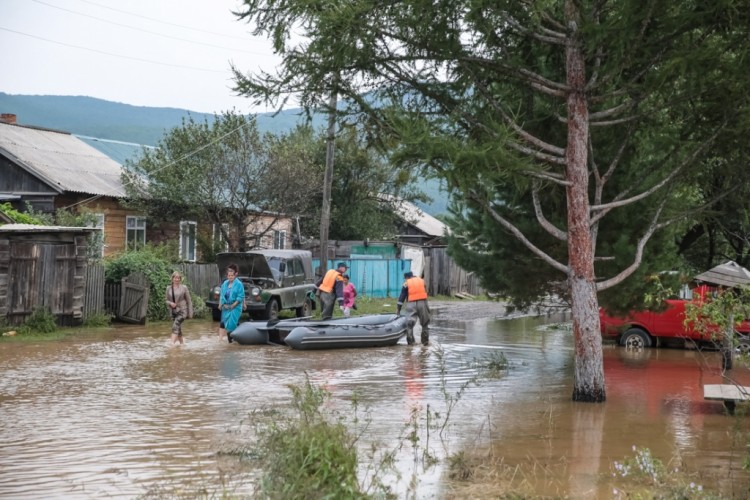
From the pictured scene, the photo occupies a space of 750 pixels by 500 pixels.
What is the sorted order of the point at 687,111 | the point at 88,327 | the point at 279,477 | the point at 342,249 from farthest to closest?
the point at 342,249, the point at 88,327, the point at 687,111, the point at 279,477

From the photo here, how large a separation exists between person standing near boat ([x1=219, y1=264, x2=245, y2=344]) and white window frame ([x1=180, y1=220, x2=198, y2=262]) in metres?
11.6

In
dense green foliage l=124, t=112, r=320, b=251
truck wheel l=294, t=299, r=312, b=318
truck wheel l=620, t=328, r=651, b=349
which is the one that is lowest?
truck wheel l=620, t=328, r=651, b=349

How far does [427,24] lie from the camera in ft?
44.4

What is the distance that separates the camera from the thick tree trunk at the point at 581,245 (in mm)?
14289

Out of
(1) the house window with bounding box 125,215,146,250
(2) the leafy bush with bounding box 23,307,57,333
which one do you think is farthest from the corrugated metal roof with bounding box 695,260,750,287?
(1) the house window with bounding box 125,215,146,250

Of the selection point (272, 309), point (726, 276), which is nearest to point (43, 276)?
point (272, 309)

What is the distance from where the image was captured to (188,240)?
119ft

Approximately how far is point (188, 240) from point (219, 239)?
282 centimetres

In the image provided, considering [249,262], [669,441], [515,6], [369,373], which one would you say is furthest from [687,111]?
[249,262]

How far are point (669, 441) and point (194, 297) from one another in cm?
1915

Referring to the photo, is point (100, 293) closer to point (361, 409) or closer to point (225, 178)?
point (225, 178)

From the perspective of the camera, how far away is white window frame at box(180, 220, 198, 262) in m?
34.7

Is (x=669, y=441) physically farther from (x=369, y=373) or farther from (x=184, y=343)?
(x=184, y=343)

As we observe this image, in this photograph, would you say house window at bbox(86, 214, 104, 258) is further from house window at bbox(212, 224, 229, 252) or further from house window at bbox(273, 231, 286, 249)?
house window at bbox(273, 231, 286, 249)
